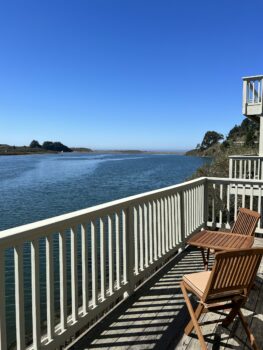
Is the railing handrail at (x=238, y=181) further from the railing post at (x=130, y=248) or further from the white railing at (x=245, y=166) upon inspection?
the white railing at (x=245, y=166)

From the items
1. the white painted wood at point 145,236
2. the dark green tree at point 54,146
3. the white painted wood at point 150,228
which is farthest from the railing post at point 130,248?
the dark green tree at point 54,146

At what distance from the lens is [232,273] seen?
238 cm

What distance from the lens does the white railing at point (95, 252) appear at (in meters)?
2.06

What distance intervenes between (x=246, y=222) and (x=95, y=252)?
2088 mm

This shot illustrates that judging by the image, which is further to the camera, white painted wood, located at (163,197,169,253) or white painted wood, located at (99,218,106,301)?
white painted wood, located at (163,197,169,253)

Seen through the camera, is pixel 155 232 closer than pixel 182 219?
Yes

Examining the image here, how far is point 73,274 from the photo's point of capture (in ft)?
8.40

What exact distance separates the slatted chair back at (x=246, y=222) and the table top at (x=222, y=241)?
0.17 meters

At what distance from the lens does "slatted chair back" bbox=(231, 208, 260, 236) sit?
3.85 metres

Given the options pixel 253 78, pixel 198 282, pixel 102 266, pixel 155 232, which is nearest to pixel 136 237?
pixel 155 232

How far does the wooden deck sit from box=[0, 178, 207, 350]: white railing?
0.45ft

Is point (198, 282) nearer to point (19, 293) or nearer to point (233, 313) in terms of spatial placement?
point (233, 313)

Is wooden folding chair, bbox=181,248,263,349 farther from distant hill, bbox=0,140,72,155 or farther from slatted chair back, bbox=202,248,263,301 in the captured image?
distant hill, bbox=0,140,72,155

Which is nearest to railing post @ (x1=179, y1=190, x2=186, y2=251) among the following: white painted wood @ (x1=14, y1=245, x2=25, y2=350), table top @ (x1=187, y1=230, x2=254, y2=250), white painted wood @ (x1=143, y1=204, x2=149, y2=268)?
table top @ (x1=187, y1=230, x2=254, y2=250)
